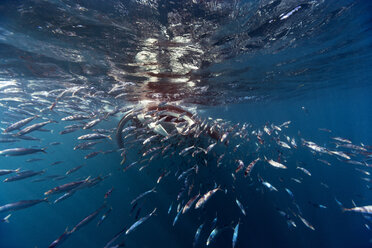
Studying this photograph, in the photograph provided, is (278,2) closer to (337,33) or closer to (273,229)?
(337,33)

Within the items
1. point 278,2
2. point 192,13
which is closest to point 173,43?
point 192,13

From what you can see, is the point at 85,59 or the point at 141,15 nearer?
the point at 141,15

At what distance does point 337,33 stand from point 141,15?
11107 millimetres

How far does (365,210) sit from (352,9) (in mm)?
8763

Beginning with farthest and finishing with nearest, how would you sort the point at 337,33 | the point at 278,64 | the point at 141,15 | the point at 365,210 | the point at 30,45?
the point at 278,64
the point at 337,33
the point at 30,45
the point at 141,15
the point at 365,210

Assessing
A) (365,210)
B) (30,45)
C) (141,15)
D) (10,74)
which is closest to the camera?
(365,210)

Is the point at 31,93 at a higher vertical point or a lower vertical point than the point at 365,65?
higher

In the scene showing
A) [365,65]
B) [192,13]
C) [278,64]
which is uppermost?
[192,13]

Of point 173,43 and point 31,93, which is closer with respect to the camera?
point 173,43

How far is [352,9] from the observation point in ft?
25.8

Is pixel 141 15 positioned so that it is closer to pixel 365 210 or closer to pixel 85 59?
pixel 85 59

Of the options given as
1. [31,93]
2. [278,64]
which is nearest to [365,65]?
[278,64]

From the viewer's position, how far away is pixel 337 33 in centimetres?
1007

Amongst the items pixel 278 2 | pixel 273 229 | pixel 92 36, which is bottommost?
pixel 273 229
